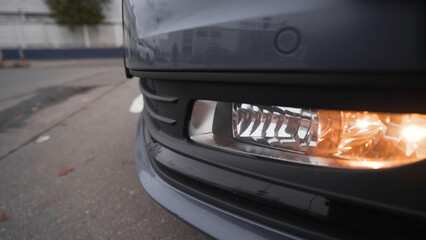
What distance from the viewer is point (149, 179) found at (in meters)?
1.01

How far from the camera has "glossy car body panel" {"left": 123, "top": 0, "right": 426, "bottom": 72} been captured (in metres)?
0.42

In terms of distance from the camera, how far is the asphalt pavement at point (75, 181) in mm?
1240

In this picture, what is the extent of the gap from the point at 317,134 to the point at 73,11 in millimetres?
22535

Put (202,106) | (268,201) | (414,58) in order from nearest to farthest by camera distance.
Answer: (414,58)
(268,201)
(202,106)

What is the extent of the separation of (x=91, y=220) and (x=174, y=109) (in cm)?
92

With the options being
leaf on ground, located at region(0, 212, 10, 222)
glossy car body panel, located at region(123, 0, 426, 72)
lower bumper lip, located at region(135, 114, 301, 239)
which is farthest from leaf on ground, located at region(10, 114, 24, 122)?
glossy car body panel, located at region(123, 0, 426, 72)

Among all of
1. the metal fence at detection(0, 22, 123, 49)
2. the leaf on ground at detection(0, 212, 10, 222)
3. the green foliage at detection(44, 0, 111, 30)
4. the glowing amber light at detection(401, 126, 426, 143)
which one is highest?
the green foliage at detection(44, 0, 111, 30)

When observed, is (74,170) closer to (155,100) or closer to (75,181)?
(75,181)

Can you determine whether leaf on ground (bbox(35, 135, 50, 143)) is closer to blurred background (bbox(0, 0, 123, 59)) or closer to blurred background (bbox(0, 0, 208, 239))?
blurred background (bbox(0, 0, 208, 239))

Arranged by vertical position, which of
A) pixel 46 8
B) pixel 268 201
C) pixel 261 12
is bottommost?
pixel 268 201

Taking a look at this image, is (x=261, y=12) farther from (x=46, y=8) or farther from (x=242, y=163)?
(x=46, y=8)

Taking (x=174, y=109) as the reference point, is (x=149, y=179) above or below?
below

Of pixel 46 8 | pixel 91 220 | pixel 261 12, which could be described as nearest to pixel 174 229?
pixel 91 220

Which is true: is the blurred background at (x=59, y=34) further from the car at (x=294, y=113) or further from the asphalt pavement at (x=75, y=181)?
the car at (x=294, y=113)
